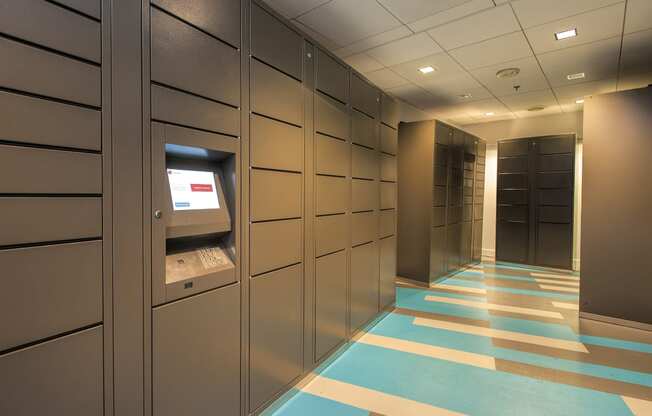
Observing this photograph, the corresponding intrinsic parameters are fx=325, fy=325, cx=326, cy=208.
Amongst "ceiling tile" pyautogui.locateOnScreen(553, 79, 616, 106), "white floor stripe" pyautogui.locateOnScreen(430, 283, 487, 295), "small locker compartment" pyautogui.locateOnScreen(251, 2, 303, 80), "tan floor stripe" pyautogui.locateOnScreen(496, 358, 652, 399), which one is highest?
"ceiling tile" pyautogui.locateOnScreen(553, 79, 616, 106)

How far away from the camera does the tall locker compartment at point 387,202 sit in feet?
12.8

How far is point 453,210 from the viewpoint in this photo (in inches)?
243

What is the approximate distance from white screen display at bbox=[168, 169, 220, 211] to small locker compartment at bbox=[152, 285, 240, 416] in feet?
1.60

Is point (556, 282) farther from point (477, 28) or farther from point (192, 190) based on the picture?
point (192, 190)

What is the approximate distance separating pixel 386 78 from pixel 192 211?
393cm

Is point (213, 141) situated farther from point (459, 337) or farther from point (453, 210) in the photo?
point (453, 210)

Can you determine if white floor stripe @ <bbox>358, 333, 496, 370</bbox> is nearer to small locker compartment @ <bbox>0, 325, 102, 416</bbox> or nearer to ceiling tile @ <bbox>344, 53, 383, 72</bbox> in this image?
small locker compartment @ <bbox>0, 325, 102, 416</bbox>

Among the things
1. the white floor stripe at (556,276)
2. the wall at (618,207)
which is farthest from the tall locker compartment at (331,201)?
the white floor stripe at (556,276)

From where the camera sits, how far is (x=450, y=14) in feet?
9.79

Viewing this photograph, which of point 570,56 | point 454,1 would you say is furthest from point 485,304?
point 454,1

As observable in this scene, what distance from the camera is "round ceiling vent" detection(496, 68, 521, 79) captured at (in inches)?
173

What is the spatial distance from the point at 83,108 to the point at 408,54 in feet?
11.7

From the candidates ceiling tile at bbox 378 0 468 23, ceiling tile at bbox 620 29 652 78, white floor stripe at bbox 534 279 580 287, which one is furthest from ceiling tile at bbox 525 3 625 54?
white floor stripe at bbox 534 279 580 287

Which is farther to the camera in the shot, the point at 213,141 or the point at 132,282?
the point at 213,141
